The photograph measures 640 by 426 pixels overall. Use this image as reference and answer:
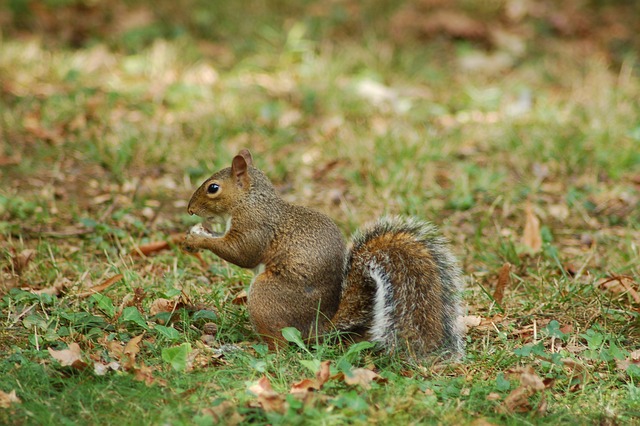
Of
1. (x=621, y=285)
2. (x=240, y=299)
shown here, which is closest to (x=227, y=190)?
(x=240, y=299)

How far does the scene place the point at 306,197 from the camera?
5.04 m

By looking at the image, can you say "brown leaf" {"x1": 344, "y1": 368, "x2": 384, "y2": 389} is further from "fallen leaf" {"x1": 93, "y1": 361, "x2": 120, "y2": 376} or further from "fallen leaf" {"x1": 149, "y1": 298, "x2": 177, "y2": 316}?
"fallen leaf" {"x1": 149, "y1": 298, "x2": 177, "y2": 316}

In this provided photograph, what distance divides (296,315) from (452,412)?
30.2 inches

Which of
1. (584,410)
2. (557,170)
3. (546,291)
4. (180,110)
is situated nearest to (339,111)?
(180,110)

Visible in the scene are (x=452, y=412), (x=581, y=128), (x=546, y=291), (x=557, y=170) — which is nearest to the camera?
(x=452, y=412)

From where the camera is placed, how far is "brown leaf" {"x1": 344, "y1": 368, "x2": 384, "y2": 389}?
2.81 metres

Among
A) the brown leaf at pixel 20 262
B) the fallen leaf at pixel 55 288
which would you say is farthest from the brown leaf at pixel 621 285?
the brown leaf at pixel 20 262

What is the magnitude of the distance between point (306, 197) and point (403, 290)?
6.76 ft

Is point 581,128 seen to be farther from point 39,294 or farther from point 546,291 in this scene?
point 39,294

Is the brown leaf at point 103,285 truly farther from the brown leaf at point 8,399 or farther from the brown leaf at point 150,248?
the brown leaf at point 8,399

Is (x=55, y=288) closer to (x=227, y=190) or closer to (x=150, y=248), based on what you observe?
(x=150, y=248)

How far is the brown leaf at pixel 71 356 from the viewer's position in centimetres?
287

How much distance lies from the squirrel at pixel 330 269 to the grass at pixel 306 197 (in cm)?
12

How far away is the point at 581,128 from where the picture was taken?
561 centimetres
